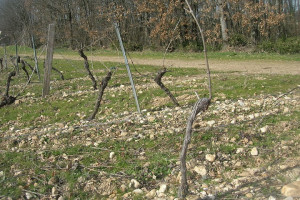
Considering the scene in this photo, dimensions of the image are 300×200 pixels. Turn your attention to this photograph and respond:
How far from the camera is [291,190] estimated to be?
3.04m

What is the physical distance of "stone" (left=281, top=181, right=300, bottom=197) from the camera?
9.86 feet

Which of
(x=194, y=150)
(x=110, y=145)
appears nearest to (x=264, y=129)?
(x=194, y=150)

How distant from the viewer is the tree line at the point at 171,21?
69.2ft

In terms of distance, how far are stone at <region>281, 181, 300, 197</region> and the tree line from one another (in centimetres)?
979

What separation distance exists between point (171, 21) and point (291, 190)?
811 inches

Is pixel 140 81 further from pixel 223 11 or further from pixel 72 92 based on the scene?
pixel 223 11

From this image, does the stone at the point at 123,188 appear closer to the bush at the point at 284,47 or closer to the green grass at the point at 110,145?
the green grass at the point at 110,145

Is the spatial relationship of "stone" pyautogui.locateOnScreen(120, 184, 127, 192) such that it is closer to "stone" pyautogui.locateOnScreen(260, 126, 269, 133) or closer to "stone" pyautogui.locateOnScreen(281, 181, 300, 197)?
"stone" pyautogui.locateOnScreen(281, 181, 300, 197)

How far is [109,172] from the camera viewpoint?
4082 mm

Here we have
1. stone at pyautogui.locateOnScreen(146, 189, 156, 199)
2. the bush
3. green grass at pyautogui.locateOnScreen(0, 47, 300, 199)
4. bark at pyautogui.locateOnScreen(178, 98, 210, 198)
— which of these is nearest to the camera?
bark at pyautogui.locateOnScreen(178, 98, 210, 198)

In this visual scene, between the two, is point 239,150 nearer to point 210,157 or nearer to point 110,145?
point 210,157

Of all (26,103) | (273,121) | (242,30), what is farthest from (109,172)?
(242,30)

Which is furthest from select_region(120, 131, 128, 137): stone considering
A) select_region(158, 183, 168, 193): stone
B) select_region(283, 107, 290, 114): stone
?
select_region(283, 107, 290, 114): stone

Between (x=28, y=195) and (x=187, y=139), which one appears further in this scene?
(x=28, y=195)
